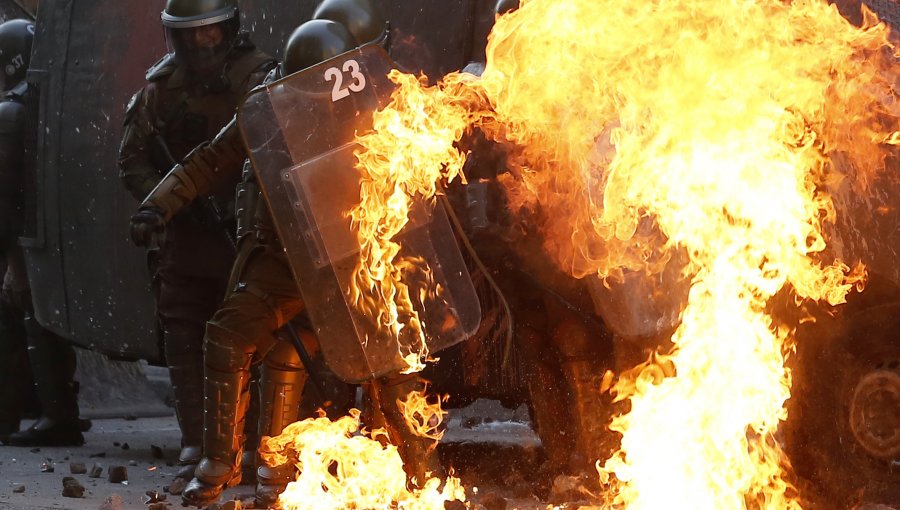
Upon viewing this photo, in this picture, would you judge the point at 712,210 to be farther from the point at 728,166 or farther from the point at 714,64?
the point at 714,64

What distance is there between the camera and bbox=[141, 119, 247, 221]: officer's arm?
5035 mm

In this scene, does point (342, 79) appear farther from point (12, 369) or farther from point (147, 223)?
point (12, 369)

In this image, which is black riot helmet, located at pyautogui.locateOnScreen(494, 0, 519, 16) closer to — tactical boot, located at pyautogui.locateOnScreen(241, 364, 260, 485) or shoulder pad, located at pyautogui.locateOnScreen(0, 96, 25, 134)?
tactical boot, located at pyautogui.locateOnScreen(241, 364, 260, 485)

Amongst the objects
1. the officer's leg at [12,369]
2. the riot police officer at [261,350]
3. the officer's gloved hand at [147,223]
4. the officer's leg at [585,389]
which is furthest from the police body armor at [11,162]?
the officer's leg at [585,389]

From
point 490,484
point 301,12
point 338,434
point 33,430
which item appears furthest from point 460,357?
point 33,430

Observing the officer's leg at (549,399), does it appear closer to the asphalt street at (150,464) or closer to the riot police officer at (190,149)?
the asphalt street at (150,464)

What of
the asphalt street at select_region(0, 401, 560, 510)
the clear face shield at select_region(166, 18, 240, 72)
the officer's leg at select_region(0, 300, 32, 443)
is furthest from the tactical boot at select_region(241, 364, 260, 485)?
the officer's leg at select_region(0, 300, 32, 443)

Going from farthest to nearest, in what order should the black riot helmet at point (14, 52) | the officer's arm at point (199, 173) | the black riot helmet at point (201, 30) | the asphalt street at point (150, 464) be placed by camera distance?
the black riot helmet at point (14, 52)
the black riot helmet at point (201, 30)
the asphalt street at point (150, 464)
the officer's arm at point (199, 173)

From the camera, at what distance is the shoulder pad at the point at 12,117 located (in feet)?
25.1

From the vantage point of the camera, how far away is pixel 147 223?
5.32 meters

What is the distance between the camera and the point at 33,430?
7508mm

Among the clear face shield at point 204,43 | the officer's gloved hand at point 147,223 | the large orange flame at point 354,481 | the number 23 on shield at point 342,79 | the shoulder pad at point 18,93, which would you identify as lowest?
the large orange flame at point 354,481

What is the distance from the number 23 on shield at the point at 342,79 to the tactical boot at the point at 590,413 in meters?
1.52

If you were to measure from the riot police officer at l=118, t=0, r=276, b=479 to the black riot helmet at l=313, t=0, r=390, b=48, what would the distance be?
409 mm
